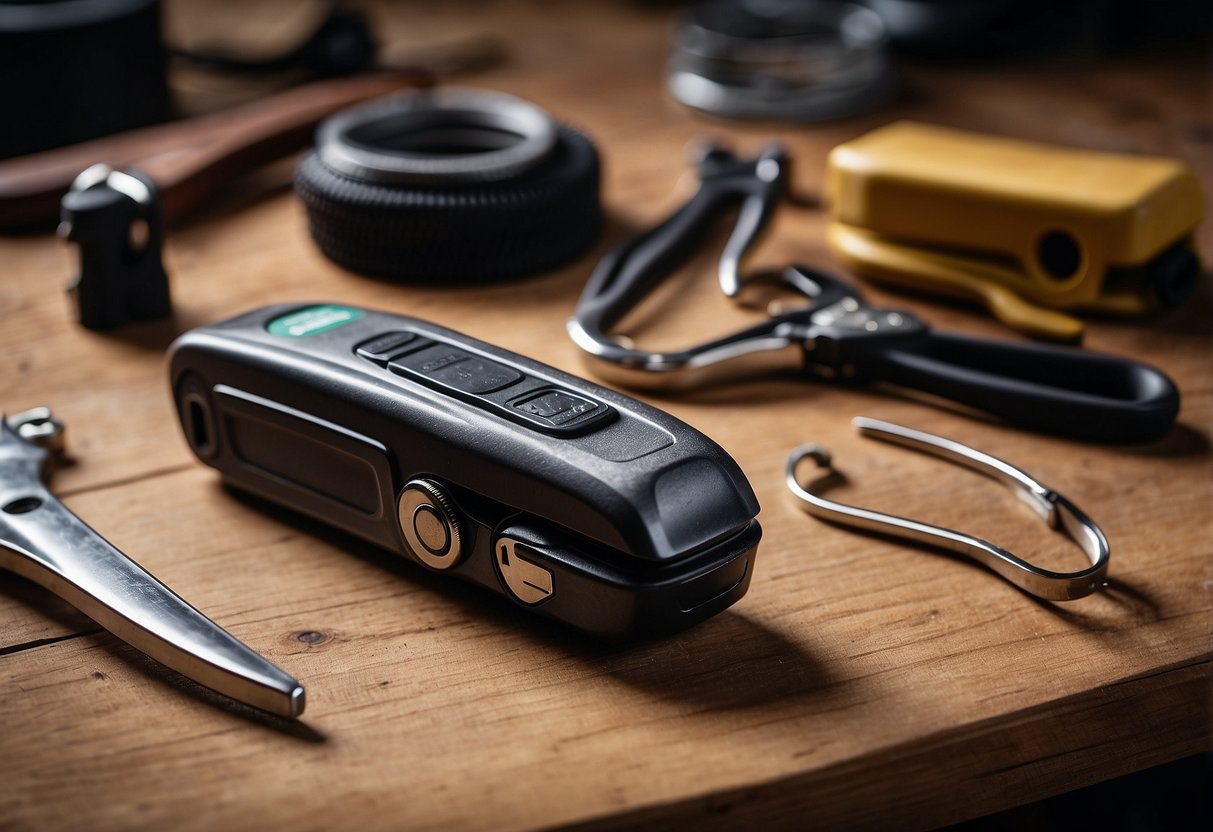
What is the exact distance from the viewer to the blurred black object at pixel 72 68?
851mm

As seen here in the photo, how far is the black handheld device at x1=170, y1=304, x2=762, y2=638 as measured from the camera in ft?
1.36

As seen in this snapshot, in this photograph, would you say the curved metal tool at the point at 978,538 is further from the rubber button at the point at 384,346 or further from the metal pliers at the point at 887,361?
the rubber button at the point at 384,346

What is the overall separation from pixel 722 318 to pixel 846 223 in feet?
0.33

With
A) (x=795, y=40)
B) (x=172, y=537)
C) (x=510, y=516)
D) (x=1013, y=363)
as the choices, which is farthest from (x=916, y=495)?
(x=795, y=40)

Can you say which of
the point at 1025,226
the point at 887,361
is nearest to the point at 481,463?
the point at 887,361

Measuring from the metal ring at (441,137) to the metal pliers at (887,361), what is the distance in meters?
0.09

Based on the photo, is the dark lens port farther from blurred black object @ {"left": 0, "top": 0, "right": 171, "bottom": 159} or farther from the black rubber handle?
blurred black object @ {"left": 0, "top": 0, "right": 171, "bottom": 159}

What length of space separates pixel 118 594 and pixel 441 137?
1.44ft

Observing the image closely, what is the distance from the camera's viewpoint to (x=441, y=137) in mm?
806

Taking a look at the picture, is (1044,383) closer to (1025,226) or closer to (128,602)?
(1025,226)

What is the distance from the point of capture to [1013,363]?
593 mm

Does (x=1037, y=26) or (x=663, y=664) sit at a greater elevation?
(x=1037, y=26)

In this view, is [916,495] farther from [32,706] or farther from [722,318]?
[32,706]

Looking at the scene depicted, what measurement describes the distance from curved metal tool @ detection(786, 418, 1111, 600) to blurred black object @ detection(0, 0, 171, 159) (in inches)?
23.4
